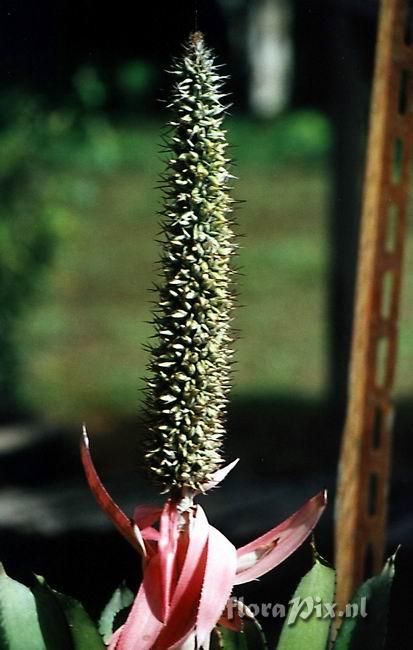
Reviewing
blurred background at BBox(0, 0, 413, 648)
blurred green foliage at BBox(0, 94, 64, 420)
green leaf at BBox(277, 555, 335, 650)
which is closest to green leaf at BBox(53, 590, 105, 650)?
green leaf at BBox(277, 555, 335, 650)

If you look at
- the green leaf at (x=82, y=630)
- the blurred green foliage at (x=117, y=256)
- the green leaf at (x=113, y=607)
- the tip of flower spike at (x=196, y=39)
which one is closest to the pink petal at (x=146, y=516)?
the green leaf at (x=82, y=630)

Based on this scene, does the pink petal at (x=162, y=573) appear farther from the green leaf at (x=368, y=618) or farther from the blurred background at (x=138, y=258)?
the blurred background at (x=138, y=258)

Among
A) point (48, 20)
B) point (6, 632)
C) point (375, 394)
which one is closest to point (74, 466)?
point (48, 20)

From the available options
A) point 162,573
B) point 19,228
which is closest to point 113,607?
point 162,573

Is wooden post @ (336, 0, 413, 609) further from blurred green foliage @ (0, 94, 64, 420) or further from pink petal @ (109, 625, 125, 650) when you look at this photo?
blurred green foliage @ (0, 94, 64, 420)

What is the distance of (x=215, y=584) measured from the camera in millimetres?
1142

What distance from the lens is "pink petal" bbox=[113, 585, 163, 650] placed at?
1132mm

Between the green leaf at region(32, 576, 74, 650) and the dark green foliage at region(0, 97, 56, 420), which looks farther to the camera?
the dark green foliage at region(0, 97, 56, 420)

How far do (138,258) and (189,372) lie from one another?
237 inches

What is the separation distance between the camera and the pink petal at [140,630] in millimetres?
1132

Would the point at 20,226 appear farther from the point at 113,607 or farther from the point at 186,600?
the point at 186,600

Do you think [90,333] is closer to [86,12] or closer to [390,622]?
[86,12]

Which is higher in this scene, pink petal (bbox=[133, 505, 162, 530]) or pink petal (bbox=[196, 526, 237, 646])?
pink petal (bbox=[133, 505, 162, 530])

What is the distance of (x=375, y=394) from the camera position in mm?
1736
